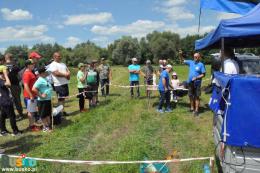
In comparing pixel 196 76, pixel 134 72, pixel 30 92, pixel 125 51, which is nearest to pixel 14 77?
pixel 30 92

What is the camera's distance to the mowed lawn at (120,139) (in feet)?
19.5

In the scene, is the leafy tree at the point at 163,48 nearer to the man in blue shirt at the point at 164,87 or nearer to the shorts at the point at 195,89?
the man in blue shirt at the point at 164,87

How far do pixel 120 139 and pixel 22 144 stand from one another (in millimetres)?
2250

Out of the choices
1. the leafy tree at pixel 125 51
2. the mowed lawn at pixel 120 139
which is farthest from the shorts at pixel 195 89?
the leafy tree at pixel 125 51

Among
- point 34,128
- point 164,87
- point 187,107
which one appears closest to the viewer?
point 34,128

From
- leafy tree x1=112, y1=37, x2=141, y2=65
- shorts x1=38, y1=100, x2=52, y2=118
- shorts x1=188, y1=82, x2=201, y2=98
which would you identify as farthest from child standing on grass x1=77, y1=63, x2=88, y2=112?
leafy tree x1=112, y1=37, x2=141, y2=65

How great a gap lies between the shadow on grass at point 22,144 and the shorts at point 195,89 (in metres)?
4.80

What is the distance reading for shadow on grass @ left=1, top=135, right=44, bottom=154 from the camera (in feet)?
22.2

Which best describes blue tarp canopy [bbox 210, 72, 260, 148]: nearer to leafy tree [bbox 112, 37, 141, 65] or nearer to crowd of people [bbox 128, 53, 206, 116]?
crowd of people [bbox 128, 53, 206, 116]

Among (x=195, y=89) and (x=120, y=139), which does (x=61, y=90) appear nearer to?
(x=120, y=139)

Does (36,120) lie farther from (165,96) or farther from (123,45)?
(123,45)

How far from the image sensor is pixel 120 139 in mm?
7531

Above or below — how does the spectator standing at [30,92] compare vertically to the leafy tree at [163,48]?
below

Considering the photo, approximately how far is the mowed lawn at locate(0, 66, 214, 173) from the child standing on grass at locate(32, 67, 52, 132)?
14.7 inches
